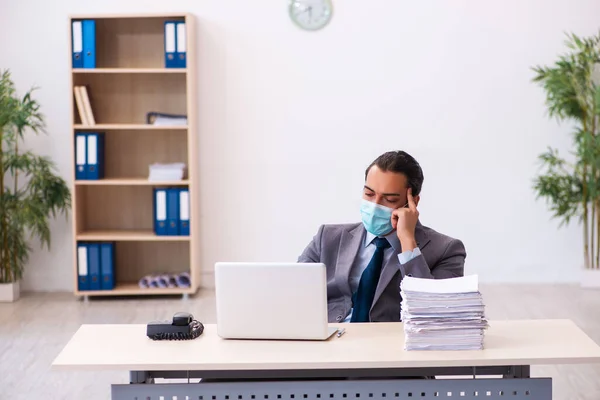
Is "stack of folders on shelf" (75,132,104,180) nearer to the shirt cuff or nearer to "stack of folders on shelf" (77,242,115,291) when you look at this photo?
"stack of folders on shelf" (77,242,115,291)

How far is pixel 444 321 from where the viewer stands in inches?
110

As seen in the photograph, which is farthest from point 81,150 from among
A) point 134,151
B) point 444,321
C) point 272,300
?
point 444,321

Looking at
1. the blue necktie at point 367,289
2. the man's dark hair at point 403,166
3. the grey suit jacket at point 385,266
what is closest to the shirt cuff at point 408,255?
the grey suit jacket at point 385,266

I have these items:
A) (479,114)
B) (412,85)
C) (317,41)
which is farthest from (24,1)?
(479,114)

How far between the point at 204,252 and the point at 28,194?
1389 millimetres

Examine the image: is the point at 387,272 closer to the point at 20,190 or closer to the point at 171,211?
the point at 171,211

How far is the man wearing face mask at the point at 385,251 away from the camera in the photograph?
3.25 meters

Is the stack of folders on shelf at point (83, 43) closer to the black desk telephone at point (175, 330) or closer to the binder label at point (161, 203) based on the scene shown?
the binder label at point (161, 203)

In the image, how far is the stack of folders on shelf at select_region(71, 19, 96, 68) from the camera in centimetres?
→ 641

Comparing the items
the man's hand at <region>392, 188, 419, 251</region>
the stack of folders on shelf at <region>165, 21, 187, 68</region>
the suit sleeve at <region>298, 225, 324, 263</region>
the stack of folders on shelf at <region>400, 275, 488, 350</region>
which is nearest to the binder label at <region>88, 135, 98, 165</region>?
the stack of folders on shelf at <region>165, 21, 187, 68</region>

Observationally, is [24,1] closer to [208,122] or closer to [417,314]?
[208,122]

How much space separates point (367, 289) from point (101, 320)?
3.18 metres

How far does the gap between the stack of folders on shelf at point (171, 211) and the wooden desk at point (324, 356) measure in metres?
3.52

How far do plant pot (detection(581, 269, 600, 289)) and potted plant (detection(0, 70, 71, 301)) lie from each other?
12.6 ft
